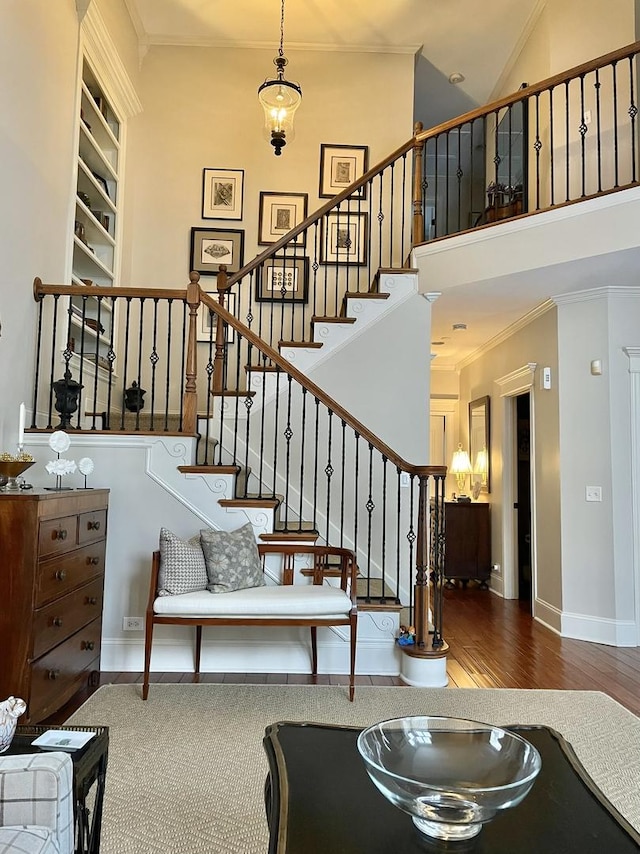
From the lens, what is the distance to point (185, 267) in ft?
19.4

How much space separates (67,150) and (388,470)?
3392 mm

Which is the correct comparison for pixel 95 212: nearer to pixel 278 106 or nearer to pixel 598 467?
pixel 278 106

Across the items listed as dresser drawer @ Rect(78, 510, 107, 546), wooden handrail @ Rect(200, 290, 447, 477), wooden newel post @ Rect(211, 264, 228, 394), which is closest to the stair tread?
wooden newel post @ Rect(211, 264, 228, 394)

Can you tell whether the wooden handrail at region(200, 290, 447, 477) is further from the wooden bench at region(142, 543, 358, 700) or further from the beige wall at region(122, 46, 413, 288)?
the beige wall at region(122, 46, 413, 288)

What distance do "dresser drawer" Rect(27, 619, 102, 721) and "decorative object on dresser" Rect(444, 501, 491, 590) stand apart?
436cm

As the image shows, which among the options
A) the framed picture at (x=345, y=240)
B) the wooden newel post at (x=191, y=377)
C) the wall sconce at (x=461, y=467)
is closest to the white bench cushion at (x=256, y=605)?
the wooden newel post at (x=191, y=377)

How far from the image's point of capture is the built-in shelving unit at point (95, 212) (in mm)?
4637

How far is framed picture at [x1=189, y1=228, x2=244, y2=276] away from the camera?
591 centimetres

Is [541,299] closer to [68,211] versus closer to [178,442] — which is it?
[178,442]

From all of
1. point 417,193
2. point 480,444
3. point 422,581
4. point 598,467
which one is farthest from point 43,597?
point 480,444

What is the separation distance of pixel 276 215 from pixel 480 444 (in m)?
3.57

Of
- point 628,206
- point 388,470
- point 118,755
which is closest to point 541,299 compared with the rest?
point 628,206

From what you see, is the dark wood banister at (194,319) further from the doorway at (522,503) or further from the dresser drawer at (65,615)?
the doorway at (522,503)

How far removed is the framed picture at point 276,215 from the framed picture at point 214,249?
24cm
